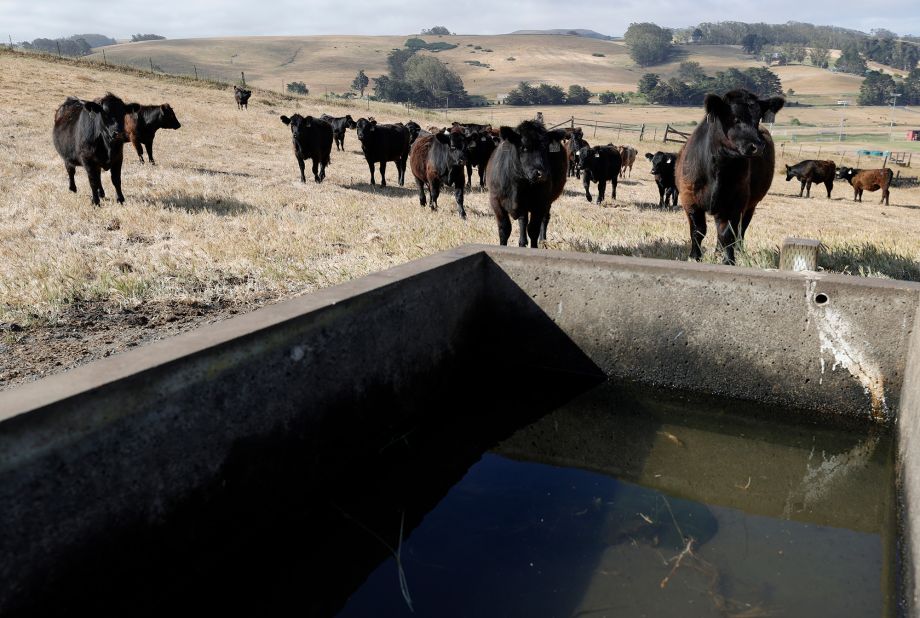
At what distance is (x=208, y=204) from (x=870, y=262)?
8864 mm

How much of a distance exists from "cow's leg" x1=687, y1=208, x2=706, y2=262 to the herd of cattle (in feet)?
0.04

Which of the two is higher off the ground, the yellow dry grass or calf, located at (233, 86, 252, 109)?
calf, located at (233, 86, 252, 109)

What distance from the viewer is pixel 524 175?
282 inches

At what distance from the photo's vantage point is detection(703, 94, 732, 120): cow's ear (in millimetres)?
6035

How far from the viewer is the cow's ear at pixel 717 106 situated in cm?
604

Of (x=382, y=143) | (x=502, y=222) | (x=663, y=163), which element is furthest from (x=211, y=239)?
(x=663, y=163)

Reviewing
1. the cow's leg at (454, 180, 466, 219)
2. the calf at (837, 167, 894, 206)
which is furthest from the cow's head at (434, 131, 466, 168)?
the calf at (837, 167, 894, 206)

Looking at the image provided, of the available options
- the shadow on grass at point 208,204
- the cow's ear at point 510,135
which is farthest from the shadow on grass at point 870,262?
the shadow on grass at point 208,204

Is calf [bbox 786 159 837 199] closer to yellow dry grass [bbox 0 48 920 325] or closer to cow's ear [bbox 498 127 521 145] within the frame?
yellow dry grass [bbox 0 48 920 325]

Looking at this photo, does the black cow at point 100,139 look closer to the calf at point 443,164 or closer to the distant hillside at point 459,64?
the calf at point 443,164

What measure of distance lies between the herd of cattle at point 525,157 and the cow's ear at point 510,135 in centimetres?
1

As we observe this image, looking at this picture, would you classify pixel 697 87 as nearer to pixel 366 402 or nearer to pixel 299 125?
pixel 299 125

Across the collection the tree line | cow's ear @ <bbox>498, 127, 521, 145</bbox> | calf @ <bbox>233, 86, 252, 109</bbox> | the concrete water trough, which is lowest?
the concrete water trough

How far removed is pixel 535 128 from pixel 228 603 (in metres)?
5.56
